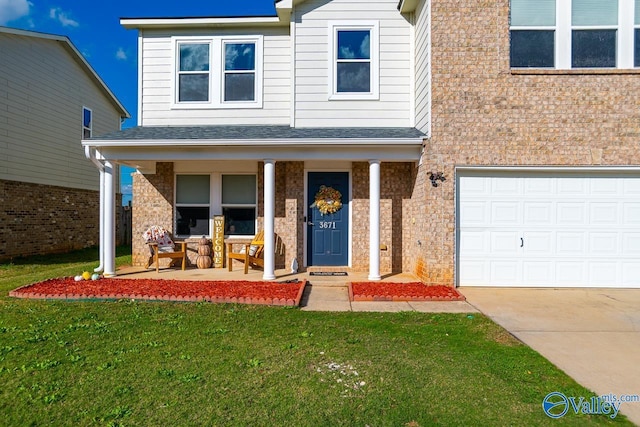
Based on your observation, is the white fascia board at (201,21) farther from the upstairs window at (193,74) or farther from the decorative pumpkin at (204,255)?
the decorative pumpkin at (204,255)

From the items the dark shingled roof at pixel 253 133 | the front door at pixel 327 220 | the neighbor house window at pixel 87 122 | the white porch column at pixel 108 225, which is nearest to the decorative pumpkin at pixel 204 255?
the white porch column at pixel 108 225

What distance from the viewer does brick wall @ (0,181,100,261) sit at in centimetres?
1141

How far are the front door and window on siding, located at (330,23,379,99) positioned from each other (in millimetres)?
1899

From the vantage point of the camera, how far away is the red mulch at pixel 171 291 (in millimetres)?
6305

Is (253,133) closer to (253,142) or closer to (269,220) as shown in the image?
(253,142)

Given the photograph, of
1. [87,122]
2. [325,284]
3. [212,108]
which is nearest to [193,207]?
[212,108]

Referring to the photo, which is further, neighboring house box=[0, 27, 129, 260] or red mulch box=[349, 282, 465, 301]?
neighboring house box=[0, 27, 129, 260]

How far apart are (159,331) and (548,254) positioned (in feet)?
23.0

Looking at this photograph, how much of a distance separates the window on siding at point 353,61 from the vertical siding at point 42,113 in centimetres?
967

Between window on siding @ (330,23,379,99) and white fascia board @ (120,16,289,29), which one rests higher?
white fascia board @ (120,16,289,29)

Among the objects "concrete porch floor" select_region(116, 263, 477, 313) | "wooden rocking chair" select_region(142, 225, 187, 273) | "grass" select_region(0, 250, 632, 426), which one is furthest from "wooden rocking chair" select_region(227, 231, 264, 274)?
"grass" select_region(0, 250, 632, 426)

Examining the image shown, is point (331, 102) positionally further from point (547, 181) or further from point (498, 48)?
point (547, 181)

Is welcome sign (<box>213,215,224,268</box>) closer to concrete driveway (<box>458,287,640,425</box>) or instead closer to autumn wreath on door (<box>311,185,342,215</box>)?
autumn wreath on door (<box>311,185,342,215</box>)

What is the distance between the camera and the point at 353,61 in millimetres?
9055
